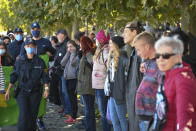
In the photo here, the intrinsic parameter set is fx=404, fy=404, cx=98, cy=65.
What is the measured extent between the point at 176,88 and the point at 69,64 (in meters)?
6.02

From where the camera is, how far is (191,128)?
322 centimetres

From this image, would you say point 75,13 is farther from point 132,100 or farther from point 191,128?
point 191,128

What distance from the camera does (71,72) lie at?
9.09 metres

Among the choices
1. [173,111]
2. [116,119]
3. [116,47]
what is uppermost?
[116,47]

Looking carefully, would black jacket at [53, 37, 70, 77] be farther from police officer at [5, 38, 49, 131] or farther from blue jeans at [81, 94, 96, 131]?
police officer at [5, 38, 49, 131]

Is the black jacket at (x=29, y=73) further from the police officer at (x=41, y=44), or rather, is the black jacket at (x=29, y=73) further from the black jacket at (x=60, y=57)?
the black jacket at (x=60, y=57)

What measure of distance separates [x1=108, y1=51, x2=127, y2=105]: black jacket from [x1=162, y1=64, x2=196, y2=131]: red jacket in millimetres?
2505

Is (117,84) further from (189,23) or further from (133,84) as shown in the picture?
(189,23)

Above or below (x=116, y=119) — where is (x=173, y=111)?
above

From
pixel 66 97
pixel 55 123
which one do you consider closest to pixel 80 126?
pixel 55 123

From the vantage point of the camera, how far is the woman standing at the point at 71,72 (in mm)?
9047

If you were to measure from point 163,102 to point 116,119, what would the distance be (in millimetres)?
2829

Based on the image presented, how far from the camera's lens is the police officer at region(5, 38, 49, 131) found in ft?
22.5

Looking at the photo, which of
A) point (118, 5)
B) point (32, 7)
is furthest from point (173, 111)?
point (32, 7)
